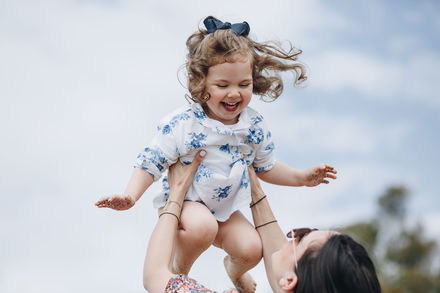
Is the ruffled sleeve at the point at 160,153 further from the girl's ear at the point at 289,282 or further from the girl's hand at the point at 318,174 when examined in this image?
the girl's ear at the point at 289,282

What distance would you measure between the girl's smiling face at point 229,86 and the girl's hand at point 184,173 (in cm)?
32

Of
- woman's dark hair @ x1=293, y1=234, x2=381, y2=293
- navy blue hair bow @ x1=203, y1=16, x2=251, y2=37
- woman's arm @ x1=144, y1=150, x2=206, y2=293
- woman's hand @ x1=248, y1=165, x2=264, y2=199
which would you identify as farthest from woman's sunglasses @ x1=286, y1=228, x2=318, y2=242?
navy blue hair bow @ x1=203, y1=16, x2=251, y2=37

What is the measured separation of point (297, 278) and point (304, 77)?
6.24 feet

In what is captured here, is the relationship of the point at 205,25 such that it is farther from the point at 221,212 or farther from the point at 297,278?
the point at 297,278

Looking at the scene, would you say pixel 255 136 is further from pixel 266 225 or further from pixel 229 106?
pixel 266 225

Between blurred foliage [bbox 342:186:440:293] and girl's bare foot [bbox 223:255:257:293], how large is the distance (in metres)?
28.3

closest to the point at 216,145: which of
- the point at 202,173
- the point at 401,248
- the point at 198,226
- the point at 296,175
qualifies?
the point at 202,173

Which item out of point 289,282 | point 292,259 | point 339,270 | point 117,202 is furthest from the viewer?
point 117,202

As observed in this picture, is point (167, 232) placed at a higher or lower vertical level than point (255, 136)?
lower

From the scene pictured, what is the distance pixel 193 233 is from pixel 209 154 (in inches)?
21.2

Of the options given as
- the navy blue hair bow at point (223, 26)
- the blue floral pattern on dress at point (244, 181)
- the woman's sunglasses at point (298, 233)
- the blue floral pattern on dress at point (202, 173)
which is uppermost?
the navy blue hair bow at point (223, 26)

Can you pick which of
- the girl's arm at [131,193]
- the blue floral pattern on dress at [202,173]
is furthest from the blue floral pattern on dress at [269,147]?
the girl's arm at [131,193]

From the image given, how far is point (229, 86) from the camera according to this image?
4027mm

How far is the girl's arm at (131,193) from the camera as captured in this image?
3695 mm
